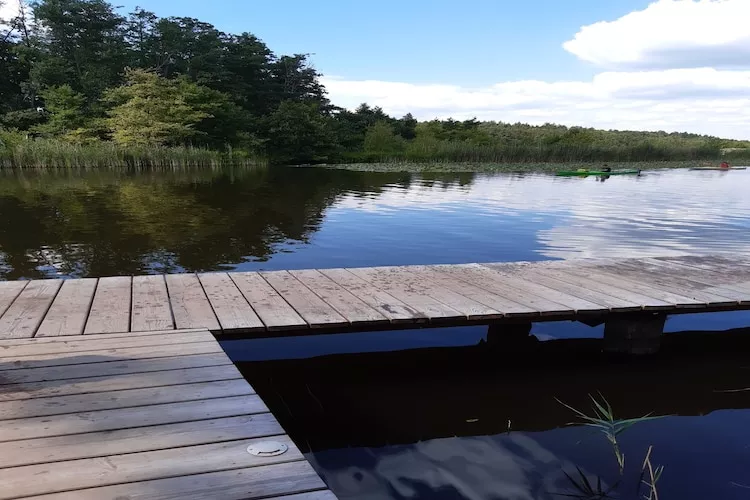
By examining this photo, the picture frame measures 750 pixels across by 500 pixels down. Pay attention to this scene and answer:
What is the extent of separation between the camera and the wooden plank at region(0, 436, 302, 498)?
129 cm

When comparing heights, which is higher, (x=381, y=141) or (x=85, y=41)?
(x=85, y=41)

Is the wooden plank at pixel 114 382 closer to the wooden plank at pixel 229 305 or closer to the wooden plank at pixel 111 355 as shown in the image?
the wooden plank at pixel 111 355

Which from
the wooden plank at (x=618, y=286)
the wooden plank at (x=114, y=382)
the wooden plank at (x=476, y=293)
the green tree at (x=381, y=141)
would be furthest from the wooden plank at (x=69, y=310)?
the green tree at (x=381, y=141)

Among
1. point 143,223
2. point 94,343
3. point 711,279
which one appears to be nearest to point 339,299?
point 94,343

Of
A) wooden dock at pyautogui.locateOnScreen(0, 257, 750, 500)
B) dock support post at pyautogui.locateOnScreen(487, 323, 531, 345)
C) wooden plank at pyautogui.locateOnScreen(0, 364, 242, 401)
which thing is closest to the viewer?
wooden dock at pyautogui.locateOnScreen(0, 257, 750, 500)

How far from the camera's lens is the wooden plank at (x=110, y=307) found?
2.63m

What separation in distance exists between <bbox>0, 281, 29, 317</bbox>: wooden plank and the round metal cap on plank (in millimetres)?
2118

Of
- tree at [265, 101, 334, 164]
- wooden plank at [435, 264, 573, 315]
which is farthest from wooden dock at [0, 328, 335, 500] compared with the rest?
tree at [265, 101, 334, 164]

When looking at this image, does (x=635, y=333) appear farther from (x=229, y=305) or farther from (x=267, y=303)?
(x=229, y=305)

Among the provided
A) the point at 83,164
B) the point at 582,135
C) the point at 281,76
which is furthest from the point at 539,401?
the point at 582,135

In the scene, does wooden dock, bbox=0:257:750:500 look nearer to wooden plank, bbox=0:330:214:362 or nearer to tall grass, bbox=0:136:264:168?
wooden plank, bbox=0:330:214:362

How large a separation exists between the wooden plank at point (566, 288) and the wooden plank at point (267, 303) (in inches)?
74.3

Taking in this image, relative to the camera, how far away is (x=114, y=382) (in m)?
1.98

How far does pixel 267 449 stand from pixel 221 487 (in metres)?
0.22
